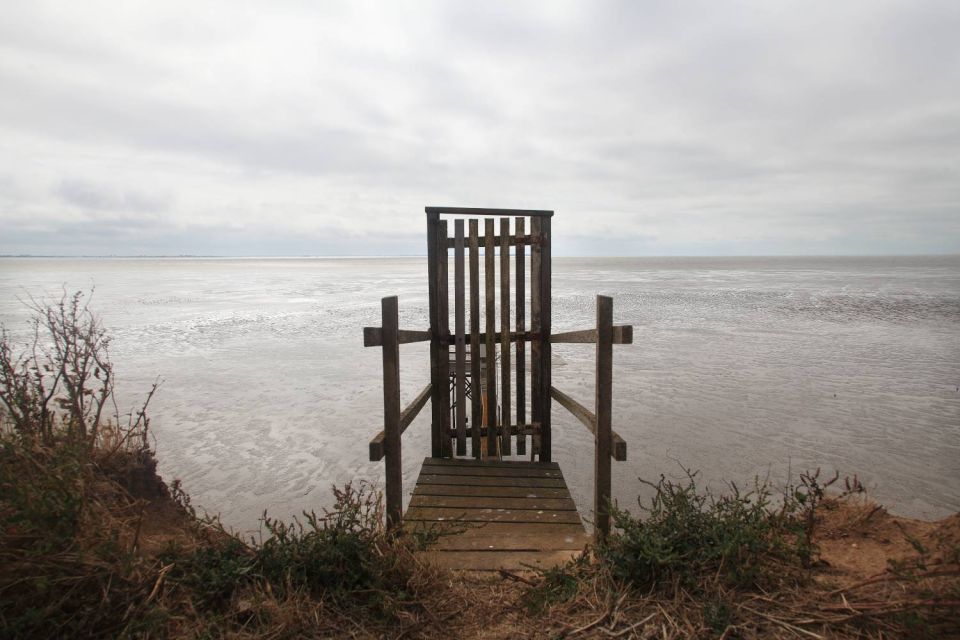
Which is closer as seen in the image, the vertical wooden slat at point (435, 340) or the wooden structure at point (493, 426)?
the wooden structure at point (493, 426)

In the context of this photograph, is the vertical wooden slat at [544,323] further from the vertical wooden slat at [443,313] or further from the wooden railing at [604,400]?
the wooden railing at [604,400]

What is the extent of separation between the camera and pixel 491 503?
14.7 ft

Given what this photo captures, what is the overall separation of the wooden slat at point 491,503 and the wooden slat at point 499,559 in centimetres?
77

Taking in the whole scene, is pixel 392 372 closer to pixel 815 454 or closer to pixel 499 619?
pixel 499 619

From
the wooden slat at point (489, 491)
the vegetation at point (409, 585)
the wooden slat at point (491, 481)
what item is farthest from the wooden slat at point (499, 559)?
the wooden slat at point (491, 481)

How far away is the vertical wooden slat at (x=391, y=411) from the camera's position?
362 centimetres

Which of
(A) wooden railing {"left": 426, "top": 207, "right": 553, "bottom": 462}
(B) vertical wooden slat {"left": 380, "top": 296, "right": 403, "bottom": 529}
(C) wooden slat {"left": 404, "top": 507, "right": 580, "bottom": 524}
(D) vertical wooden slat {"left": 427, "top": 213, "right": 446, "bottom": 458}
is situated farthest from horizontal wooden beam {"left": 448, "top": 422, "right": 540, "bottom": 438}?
(B) vertical wooden slat {"left": 380, "top": 296, "right": 403, "bottom": 529}

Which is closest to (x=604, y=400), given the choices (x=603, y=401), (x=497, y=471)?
(x=603, y=401)

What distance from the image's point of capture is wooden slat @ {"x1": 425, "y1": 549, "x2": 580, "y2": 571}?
133 inches

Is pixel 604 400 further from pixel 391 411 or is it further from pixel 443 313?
pixel 443 313

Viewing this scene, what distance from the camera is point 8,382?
13.6 ft

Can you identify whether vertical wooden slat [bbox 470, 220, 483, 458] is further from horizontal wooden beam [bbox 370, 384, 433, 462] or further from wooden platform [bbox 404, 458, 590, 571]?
horizontal wooden beam [bbox 370, 384, 433, 462]

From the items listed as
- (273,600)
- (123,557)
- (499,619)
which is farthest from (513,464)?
(123,557)

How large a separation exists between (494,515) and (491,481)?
27.9 inches
